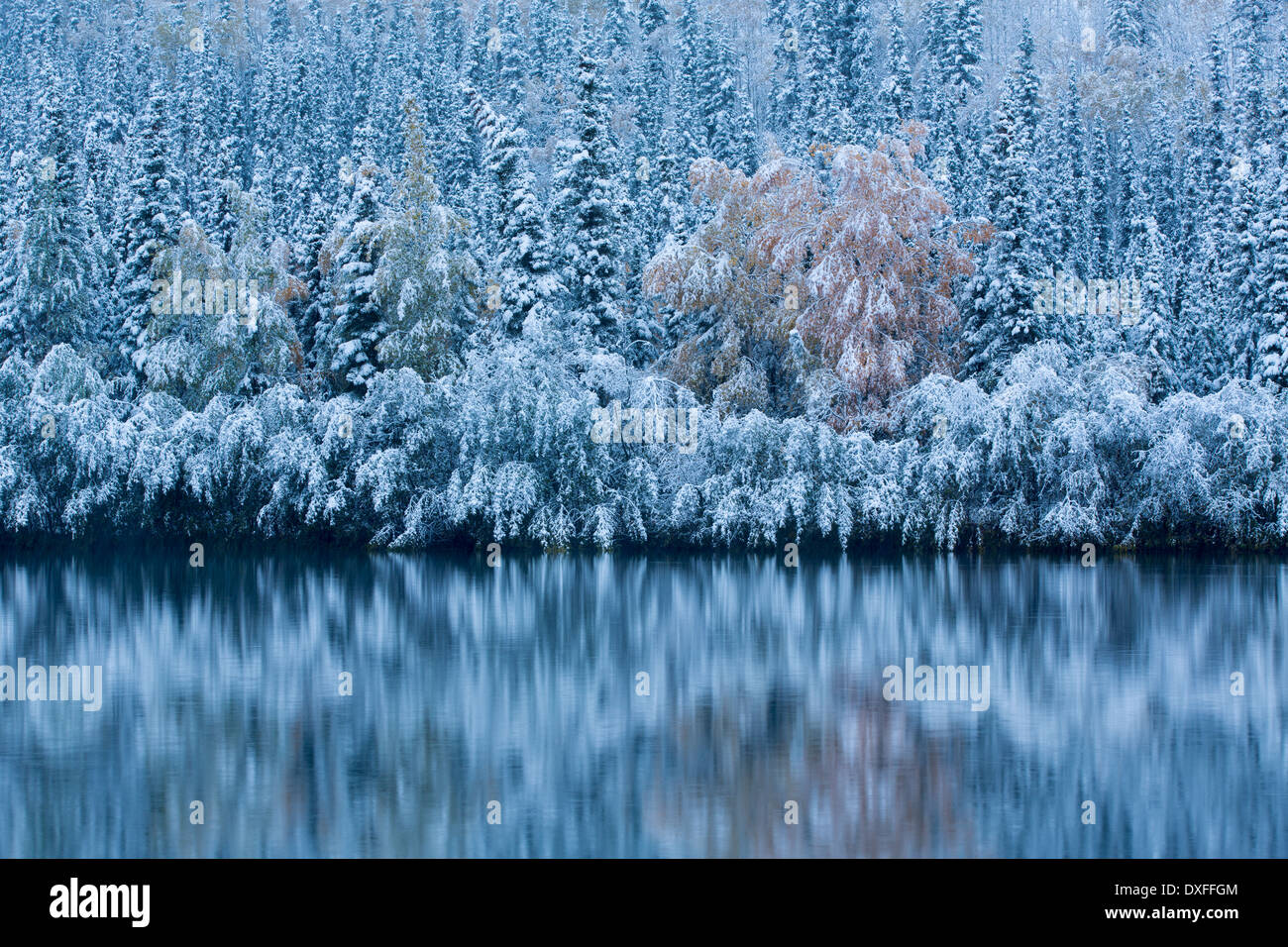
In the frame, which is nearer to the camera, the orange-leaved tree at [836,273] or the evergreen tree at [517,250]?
the orange-leaved tree at [836,273]

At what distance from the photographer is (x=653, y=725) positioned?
15.2 m

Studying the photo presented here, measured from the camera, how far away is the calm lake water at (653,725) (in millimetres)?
11180

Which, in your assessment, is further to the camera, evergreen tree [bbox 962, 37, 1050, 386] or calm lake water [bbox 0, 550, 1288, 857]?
evergreen tree [bbox 962, 37, 1050, 386]

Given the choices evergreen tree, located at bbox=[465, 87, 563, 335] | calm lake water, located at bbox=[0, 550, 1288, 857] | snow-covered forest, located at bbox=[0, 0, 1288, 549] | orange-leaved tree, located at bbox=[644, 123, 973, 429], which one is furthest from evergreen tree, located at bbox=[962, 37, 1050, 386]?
calm lake water, located at bbox=[0, 550, 1288, 857]

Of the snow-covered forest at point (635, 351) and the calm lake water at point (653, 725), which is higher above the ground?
the snow-covered forest at point (635, 351)

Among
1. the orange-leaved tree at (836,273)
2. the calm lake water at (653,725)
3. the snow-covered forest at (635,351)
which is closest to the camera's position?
the calm lake water at (653,725)

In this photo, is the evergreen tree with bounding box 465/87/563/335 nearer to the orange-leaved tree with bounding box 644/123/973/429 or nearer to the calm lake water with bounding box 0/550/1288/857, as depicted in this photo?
the orange-leaved tree with bounding box 644/123/973/429

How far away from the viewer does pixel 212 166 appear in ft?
190

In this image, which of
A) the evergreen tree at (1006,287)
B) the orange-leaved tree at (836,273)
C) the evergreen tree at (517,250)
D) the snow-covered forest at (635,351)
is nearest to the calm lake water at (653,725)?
the snow-covered forest at (635,351)

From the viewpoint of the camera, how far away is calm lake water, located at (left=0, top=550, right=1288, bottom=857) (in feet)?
36.7

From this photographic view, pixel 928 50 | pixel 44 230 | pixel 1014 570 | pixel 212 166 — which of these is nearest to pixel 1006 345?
pixel 1014 570

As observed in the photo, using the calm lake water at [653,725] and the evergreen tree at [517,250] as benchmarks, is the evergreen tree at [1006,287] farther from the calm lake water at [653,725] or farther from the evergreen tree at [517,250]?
the calm lake water at [653,725]

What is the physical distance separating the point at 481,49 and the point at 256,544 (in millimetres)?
66333

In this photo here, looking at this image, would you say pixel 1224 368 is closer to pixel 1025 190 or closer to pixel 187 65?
pixel 1025 190
